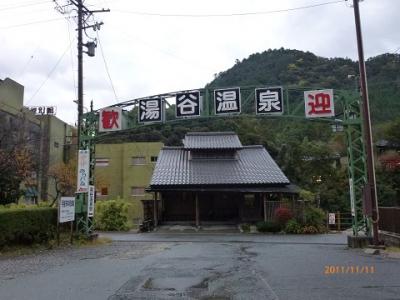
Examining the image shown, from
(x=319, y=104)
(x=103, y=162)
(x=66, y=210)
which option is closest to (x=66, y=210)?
(x=66, y=210)

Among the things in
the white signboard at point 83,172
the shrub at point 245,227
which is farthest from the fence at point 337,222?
the white signboard at point 83,172

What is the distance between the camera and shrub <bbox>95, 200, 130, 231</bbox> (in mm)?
32781

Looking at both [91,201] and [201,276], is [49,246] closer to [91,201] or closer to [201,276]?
[91,201]

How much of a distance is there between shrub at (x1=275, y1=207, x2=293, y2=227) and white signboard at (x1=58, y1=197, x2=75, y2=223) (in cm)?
1443

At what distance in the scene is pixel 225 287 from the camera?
8.82 metres

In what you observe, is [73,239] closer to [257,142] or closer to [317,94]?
[317,94]

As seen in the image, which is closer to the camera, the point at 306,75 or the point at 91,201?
the point at 91,201

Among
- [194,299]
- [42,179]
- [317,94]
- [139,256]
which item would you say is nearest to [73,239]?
[139,256]

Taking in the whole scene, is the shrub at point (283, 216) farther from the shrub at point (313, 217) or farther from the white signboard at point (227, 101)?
the white signboard at point (227, 101)

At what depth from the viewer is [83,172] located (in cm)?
2086

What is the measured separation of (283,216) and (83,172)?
14.0 meters
